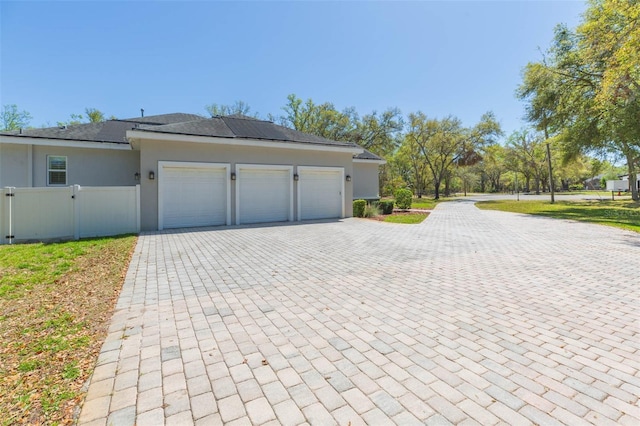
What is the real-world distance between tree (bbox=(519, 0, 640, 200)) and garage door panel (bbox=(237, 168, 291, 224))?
46.2 ft

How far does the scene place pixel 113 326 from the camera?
3.33 m

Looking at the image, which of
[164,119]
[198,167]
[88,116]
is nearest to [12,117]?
[88,116]

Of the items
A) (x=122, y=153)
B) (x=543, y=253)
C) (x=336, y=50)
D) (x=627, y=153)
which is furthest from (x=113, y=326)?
(x=627, y=153)

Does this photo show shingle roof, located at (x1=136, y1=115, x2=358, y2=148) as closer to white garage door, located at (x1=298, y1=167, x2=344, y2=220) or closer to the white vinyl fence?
white garage door, located at (x1=298, y1=167, x2=344, y2=220)

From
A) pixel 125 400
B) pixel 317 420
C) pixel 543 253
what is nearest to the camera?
pixel 317 420

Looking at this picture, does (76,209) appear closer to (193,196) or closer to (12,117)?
(193,196)

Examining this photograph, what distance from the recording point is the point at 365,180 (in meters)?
22.1

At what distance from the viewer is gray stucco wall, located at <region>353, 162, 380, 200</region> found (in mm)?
21703

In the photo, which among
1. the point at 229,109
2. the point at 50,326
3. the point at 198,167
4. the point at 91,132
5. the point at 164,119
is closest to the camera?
the point at 50,326

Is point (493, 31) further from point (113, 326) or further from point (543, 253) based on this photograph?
point (113, 326)

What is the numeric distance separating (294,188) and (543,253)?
31.3 ft

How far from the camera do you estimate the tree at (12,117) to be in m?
30.8

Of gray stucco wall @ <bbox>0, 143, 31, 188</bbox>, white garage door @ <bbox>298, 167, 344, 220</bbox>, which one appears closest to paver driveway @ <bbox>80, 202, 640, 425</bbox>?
white garage door @ <bbox>298, 167, 344, 220</bbox>

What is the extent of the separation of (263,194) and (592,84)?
20655 mm
